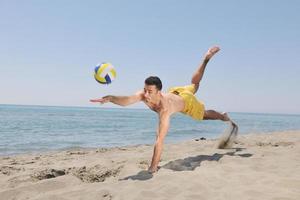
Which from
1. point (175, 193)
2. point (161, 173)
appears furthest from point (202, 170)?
point (175, 193)

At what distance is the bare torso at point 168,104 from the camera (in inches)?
246

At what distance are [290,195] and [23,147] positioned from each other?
39.6ft

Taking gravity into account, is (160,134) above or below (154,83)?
below

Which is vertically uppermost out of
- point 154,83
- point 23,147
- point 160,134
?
point 154,83

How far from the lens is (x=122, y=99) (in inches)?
226

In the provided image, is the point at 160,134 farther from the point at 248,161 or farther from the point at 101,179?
the point at 248,161

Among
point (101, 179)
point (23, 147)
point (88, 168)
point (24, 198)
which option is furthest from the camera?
point (23, 147)

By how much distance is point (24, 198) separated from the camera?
15.8ft

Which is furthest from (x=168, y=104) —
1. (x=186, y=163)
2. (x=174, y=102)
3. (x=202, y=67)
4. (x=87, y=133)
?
(x=87, y=133)

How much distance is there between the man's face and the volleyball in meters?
0.79

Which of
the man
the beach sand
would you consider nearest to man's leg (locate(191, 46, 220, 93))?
the man

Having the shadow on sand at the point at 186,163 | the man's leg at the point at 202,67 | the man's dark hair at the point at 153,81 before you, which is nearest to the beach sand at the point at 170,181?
the shadow on sand at the point at 186,163

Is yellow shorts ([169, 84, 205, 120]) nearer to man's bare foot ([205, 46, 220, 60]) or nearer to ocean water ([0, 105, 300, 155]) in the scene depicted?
man's bare foot ([205, 46, 220, 60])

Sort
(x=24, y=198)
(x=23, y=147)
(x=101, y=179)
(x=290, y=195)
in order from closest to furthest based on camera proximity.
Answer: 1. (x=290, y=195)
2. (x=24, y=198)
3. (x=101, y=179)
4. (x=23, y=147)
